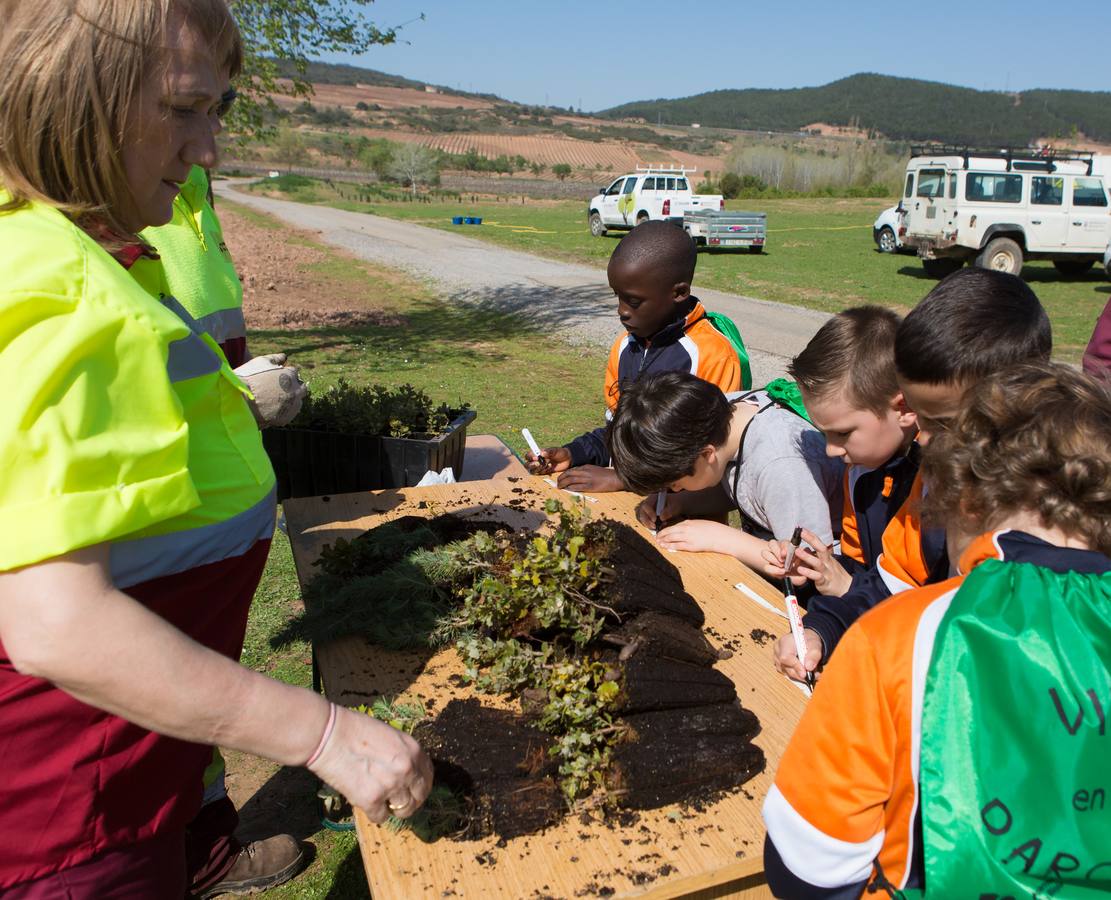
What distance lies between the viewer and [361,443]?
342 cm

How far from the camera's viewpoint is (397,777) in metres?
1.24

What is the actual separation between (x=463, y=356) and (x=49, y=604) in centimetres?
907

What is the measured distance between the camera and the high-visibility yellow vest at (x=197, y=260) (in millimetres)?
2818

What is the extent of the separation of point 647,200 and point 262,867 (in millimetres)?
23017

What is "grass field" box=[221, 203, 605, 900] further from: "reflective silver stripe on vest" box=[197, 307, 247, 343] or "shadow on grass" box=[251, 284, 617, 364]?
"reflective silver stripe on vest" box=[197, 307, 247, 343]

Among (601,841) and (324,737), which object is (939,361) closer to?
(601,841)

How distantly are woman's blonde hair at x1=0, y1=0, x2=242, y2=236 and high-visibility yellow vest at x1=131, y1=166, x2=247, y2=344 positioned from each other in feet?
5.39

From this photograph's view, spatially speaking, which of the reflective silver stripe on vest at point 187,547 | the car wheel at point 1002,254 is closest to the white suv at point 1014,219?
the car wheel at point 1002,254

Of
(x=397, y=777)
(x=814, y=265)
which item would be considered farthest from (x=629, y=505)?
(x=814, y=265)

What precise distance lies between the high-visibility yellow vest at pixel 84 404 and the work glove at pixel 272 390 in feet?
3.38

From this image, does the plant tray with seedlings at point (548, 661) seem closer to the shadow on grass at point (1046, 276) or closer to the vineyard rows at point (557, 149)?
the shadow on grass at point (1046, 276)

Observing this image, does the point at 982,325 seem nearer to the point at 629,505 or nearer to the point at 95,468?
the point at 629,505

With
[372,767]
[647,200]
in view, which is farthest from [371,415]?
[647,200]

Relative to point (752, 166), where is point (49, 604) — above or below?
below
